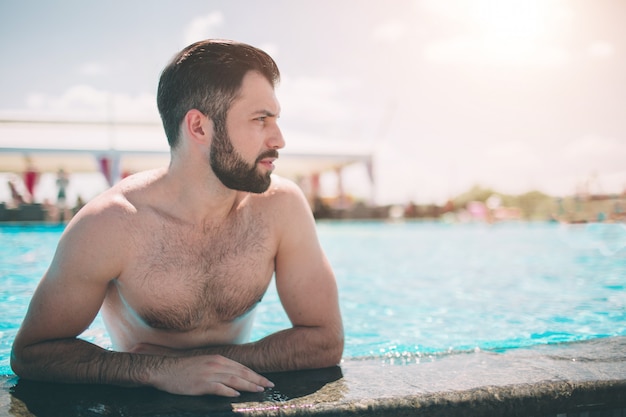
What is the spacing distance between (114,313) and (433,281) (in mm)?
4539

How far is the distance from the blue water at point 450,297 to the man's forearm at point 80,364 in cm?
79

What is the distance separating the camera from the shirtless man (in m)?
1.39

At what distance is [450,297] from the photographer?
183 inches

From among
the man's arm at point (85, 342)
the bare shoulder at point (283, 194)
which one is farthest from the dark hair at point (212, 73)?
the man's arm at point (85, 342)

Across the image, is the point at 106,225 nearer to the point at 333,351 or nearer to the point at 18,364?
the point at 18,364

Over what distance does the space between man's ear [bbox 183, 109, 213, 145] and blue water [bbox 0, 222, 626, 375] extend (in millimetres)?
933

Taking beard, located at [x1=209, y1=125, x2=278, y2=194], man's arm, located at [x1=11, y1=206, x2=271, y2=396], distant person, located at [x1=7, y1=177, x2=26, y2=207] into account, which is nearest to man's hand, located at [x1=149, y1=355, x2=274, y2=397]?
man's arm, located at [x1=11, y1=206, x2=271, y2=396]

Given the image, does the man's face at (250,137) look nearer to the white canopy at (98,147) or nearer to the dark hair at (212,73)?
the dark hair at (212,73)

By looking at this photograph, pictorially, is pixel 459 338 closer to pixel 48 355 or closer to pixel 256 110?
pixel 256 110

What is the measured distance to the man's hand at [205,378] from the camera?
121cm

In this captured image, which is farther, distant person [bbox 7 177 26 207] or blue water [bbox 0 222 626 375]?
distant person [bbox 7 177 26 207]

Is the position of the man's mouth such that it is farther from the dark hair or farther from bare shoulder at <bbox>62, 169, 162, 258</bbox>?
bare shoulder at <bbox>62, 169, 162, 258</bbox>

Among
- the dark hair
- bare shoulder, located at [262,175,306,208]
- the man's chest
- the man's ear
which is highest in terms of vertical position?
the dark hair

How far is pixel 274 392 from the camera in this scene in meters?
1.24
